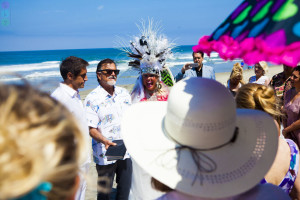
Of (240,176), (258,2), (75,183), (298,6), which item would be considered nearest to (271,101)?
(240,176)

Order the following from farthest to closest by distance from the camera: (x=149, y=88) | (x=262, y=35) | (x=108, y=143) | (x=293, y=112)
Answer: (x=149, y=88)
(x=108, y=143)
(x=293, y=112)
(x=262, y=35)

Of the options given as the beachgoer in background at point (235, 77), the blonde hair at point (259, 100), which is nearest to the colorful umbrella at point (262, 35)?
the blonde hair at point (259, 100)

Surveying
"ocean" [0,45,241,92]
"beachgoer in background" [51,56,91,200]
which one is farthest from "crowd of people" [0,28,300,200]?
"beachgoer in background" [51,56,91,200]

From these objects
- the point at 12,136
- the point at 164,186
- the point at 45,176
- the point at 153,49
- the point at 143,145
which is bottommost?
the point at 164,186

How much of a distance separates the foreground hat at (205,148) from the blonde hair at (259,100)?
55 cm

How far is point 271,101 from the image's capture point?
Result: 1.93 m

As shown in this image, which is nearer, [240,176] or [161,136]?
[240,176]

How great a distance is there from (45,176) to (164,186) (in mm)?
696

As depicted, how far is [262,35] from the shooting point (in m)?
0.87

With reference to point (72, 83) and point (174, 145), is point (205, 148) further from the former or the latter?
point (72, 83)

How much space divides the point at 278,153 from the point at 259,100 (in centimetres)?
38

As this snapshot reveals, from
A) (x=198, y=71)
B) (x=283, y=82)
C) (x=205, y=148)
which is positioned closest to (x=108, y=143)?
(x=205, y=148)

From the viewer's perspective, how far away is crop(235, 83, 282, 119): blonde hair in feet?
6.19

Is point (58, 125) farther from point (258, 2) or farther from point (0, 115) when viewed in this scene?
point (258, 2)
